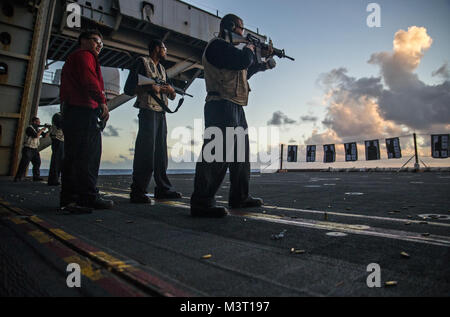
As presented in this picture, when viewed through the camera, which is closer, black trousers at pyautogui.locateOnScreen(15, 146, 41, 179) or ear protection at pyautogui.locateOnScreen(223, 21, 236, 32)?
ear protection at pyautogui.locateOnScreen(223, 21, 236, 32)

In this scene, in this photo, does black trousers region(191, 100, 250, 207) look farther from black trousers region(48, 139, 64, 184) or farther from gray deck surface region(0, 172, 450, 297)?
black trousers region(48, 139, 64, 184)

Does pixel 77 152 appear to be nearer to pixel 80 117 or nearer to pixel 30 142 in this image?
pixel 80 117

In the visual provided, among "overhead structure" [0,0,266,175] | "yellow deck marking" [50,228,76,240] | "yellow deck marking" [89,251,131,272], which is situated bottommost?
"yellow deck marking" [89,251,131,272]

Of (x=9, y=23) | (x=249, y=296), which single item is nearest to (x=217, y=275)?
(x=249, y=296)

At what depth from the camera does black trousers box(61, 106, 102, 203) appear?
304cm

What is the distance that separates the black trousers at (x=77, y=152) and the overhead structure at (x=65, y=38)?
8.95 metres

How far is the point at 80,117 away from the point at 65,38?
72.8ft

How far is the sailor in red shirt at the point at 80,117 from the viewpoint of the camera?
298cm

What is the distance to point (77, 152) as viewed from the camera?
304 cm

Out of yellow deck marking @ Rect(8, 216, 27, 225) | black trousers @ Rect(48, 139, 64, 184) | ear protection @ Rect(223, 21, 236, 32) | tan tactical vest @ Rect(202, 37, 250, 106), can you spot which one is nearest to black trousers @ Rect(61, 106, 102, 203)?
yellow deck marking @ Rect(8, 216, 27, 225)

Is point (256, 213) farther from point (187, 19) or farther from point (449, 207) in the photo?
point (187, 19)

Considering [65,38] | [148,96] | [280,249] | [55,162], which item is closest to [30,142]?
[55,162]

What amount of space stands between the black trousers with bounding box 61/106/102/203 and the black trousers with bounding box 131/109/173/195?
0.81 m
